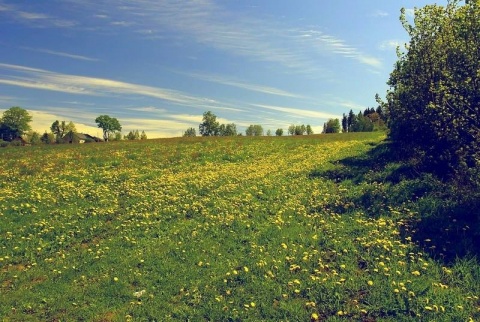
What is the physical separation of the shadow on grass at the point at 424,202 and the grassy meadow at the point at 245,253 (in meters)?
0.08

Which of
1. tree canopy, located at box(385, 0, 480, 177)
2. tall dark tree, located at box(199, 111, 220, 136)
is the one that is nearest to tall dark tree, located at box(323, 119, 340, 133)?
tall dark tree, located at box(199, 111, 220, 136)

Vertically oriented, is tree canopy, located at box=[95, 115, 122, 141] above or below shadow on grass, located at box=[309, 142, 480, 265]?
above

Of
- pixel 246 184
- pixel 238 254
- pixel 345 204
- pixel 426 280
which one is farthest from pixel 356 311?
pixel 246 184

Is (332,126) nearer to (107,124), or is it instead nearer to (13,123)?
(107,124)

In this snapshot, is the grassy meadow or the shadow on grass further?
the shadow on grass

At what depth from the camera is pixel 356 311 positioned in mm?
9516

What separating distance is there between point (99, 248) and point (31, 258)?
2.66 m

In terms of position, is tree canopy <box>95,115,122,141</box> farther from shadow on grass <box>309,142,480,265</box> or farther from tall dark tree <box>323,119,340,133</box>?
shadow on grass <box>309,142,480,265</box>

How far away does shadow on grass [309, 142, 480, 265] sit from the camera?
40.5 ft

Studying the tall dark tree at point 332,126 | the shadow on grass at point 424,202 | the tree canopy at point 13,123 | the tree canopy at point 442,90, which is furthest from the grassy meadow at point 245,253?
the tall dark tree at point 332,126

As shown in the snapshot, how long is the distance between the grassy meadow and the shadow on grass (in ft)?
0.27

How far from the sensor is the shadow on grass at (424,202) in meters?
12.3

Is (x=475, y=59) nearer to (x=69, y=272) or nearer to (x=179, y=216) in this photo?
(x=179, y=216)

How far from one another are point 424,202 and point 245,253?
833 cm
